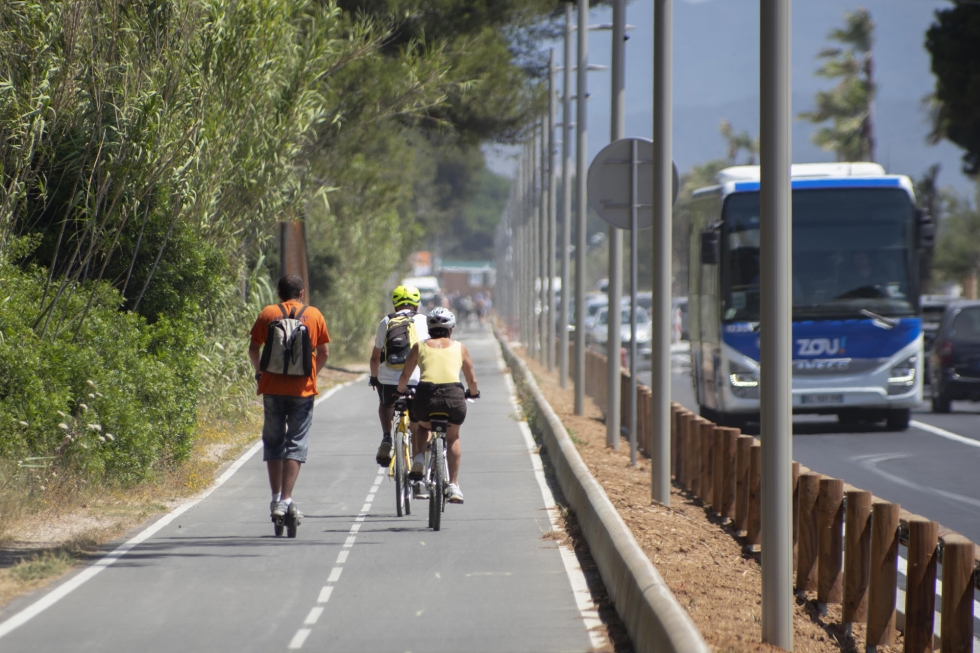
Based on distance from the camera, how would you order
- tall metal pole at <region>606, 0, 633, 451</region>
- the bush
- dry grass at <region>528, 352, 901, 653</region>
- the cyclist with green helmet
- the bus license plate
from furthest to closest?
the bus license plate, tall metal pole at <region>606, 0, 633, 451</region>, the cyclist with green helmet, the bush, dry grass at <region>528, 352, 901, 653</region>

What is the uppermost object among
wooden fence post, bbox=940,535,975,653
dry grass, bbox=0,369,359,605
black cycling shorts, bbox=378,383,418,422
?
black cycling shorts, bbox=378,383,418,422

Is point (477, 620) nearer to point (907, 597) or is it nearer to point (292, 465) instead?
point (907, 597)

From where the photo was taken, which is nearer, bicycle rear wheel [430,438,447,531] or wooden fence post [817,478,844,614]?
wooden fence post [817,478,844,614]

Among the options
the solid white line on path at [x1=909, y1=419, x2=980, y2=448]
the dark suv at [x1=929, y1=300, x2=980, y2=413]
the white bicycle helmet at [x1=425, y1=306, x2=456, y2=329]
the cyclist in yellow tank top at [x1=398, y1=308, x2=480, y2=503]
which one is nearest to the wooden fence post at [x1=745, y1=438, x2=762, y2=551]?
the cyclist in yellow tank top at [x1=398, y1=308, x2=480, y2=503]

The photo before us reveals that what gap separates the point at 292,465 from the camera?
10094mm

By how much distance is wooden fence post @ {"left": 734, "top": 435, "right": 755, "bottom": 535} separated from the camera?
10500mm

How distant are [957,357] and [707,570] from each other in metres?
14.6

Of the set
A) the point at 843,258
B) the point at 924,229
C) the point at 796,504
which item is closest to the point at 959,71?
the point at 843,258

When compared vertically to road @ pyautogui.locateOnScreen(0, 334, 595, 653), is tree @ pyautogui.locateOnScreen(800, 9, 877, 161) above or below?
above

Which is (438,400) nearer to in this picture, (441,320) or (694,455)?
(441,320)

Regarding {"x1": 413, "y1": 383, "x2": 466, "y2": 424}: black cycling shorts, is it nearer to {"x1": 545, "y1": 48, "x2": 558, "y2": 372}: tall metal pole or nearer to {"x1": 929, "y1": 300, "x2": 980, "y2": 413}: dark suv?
{"x1": 929, "y1": 300, "x2": 980, "y2": 413}: dark suv

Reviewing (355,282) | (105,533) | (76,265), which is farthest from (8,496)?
(355,282)

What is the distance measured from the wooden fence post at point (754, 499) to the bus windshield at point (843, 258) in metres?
8.43

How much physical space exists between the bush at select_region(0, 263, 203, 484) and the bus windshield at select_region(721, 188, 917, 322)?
7915 millimetres
